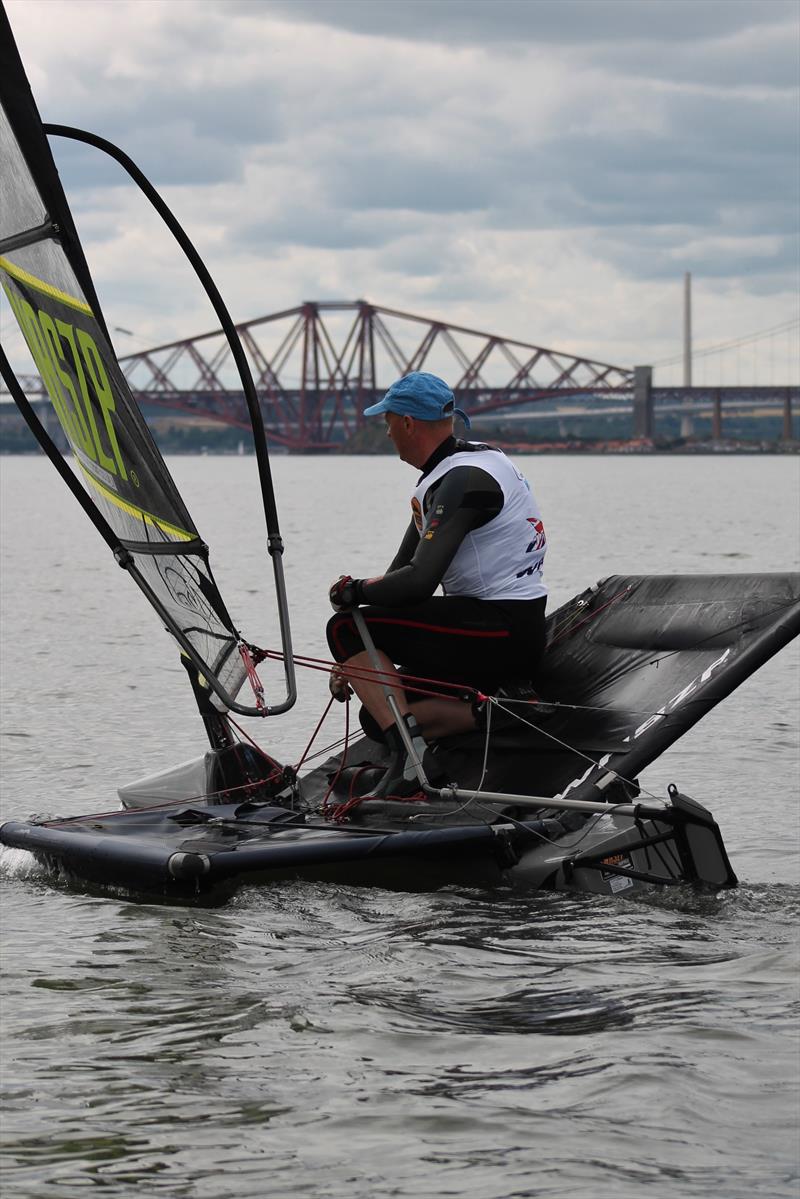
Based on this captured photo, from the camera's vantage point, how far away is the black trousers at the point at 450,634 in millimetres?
5695

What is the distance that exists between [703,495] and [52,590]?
44111 millimetres

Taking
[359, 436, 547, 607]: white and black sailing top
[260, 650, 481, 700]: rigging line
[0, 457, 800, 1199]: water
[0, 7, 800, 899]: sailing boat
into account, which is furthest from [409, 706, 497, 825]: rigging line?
[359, 436, 547, 607]: white and black sailing top

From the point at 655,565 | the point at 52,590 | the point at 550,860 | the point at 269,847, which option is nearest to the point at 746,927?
the point at 550,860

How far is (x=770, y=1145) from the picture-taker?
11.6 ft

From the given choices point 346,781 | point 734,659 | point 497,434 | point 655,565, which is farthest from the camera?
point 497,434

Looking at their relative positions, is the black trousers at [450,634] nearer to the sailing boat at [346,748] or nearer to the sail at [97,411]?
the sailing boat at [346,748]

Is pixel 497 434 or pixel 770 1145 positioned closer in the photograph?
pixel 770 1145

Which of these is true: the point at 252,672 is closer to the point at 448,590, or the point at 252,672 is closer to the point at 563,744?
the point at 448,590

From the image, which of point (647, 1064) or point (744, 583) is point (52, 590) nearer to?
point (744, 583)

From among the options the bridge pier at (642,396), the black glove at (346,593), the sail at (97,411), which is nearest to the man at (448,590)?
the black glove at (346,593)

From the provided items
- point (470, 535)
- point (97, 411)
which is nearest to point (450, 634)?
point (470, 535)

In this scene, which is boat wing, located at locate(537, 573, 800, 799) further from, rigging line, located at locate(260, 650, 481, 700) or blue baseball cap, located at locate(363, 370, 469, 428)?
blue baseball cap, located at locate(363, 370, 469, 428)

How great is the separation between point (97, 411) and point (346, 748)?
4.98 feet

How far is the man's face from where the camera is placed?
5719 mm
